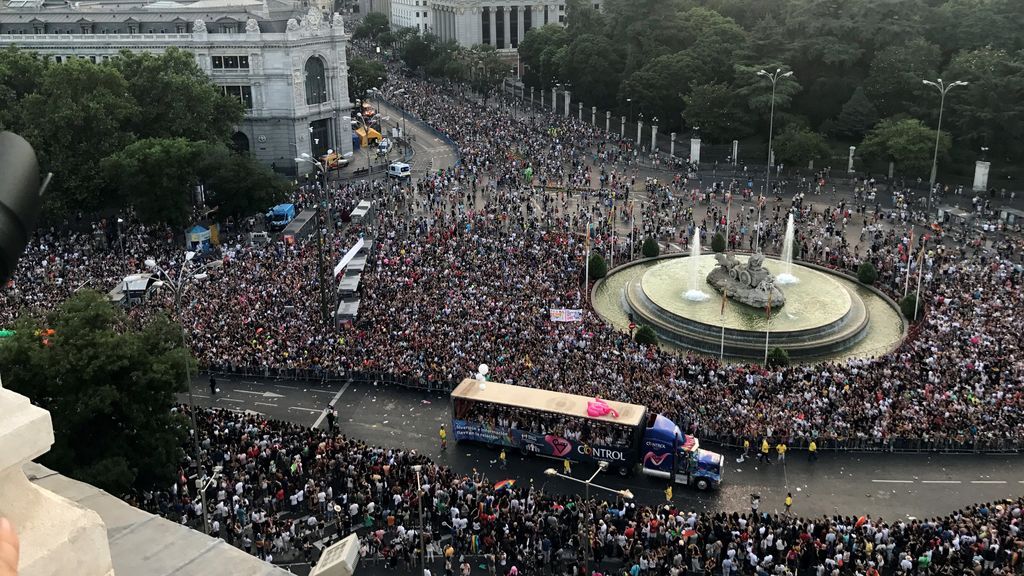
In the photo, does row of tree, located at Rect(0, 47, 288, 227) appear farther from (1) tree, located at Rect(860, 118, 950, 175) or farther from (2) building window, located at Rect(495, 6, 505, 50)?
(2) building window, located at Rect(495, 6, 505, 50)

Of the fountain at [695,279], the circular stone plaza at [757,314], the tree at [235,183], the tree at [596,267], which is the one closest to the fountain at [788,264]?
the circular stone plaza at [757,314]

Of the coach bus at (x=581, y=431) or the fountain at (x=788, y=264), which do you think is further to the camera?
the fountain at (x=788, y=264)

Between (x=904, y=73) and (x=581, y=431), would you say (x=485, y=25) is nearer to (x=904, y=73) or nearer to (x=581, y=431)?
(x=904, y=73)

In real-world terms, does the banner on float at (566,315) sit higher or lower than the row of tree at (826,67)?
lower

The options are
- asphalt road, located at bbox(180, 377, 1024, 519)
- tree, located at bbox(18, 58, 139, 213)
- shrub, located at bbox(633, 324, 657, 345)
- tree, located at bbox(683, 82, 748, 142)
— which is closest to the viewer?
asphalt road, located at bbox(180, 377, 1024, 519)

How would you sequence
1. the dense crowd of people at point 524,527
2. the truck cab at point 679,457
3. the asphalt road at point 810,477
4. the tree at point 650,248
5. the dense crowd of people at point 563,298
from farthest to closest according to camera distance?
the tree at point 650,248
the dense crowd of people at point 563,298
the truck cab at point 679,457
the asphalt road at point 810,477
the dense crowd of people at point 524,527

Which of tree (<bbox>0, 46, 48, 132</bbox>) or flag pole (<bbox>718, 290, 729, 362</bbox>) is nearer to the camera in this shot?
flag pole (<bbox>718, 290, 729, 362</bbox>)

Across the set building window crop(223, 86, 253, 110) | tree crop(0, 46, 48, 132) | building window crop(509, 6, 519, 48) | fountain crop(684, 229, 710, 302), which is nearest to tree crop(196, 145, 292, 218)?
tree crop(0, 46, 48, 132)

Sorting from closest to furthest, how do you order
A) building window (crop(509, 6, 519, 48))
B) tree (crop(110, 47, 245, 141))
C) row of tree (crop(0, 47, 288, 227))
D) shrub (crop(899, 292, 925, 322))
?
shrub (crop(899, 292, 925, 322)), row of tree (crop(0, 47, 288, 227)), tree (crop(110, 47, 245, 141)), building window (crop(509, 6, 519, 48))

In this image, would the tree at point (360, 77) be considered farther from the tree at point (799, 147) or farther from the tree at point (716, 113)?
the tree at point (799, 147)
